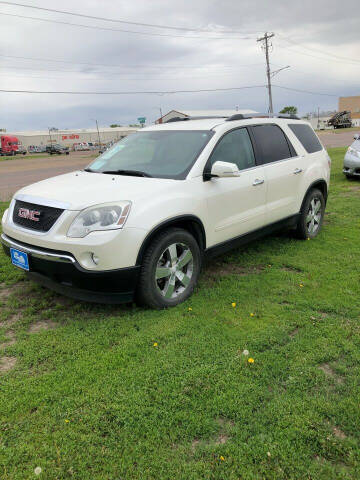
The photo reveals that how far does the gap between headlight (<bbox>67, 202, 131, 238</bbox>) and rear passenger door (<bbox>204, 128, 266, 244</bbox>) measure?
1025mm

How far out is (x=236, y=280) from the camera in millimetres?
4344

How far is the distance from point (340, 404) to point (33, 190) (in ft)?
10.3

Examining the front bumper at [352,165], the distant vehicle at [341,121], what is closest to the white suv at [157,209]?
the front bumper at [352,165]

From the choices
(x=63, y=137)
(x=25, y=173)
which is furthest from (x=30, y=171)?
(x=63, y=137)

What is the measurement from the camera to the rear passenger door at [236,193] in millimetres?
4026

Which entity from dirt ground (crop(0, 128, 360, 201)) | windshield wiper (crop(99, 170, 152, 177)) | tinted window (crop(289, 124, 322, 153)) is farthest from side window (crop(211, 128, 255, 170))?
dirt ground (crop(0, 128, 360, 201))

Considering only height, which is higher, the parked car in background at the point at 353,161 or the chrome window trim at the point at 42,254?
the parked car in background at the point at 353,161

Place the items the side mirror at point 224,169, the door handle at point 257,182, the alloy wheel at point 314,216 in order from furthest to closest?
the alloy wheel at point 314,216, the door handle at point 257,182, the side mirror at point 224,169

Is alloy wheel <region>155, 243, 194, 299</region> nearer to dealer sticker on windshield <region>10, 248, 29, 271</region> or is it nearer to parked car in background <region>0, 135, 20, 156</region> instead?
dealer sticker on windshield <region>10, 248, 29, 271</region>

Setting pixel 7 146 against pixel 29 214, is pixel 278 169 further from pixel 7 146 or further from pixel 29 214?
pixel 7 146

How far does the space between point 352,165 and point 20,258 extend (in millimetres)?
9248

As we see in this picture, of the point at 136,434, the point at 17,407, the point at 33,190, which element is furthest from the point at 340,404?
the point at 33,190

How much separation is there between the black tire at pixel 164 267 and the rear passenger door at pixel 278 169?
56.4 inches

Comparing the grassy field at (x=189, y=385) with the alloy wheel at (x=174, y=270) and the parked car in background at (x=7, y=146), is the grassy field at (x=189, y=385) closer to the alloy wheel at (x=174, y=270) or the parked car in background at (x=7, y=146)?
the alloy wheel at (x=174, y=270)
